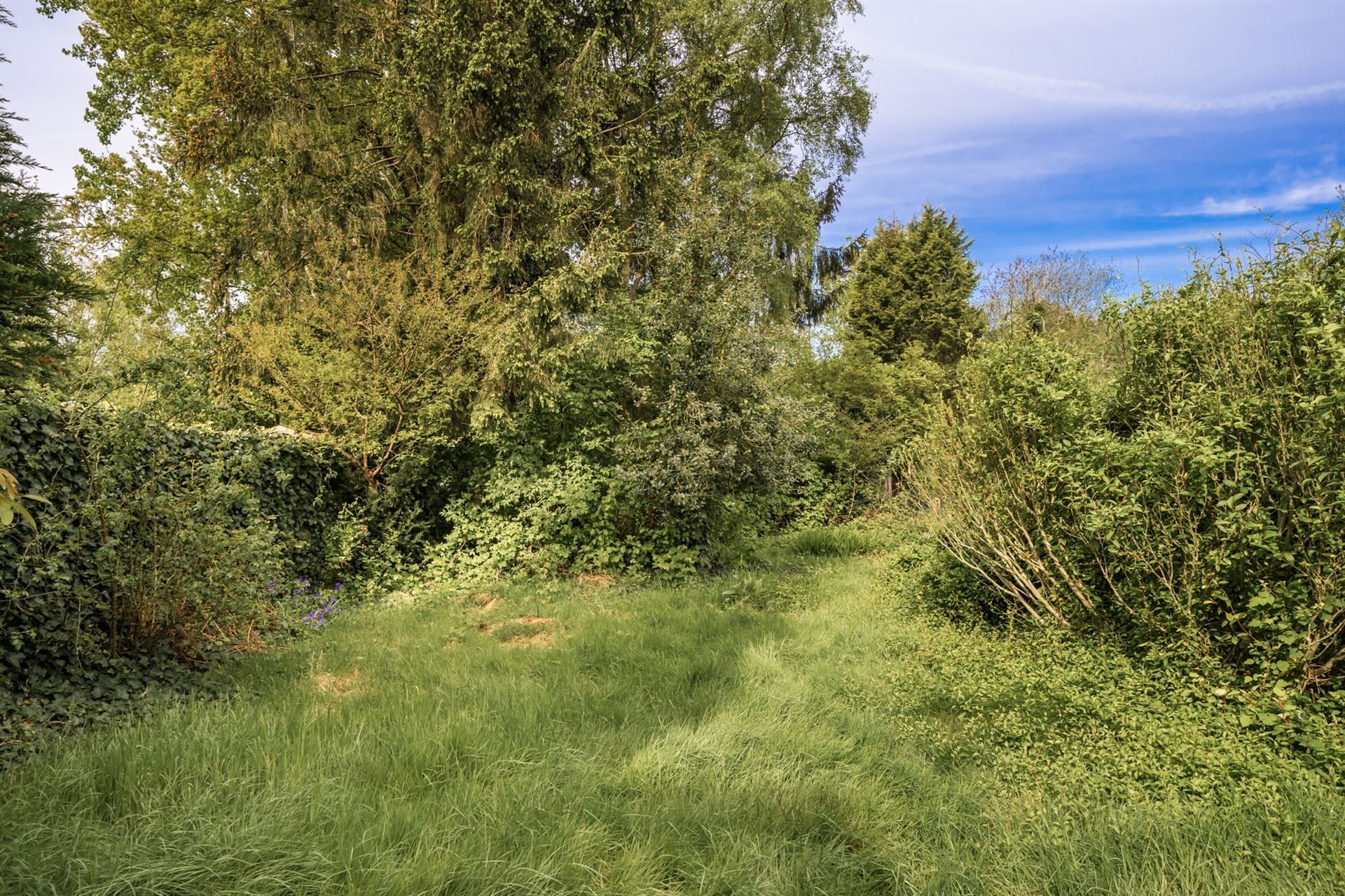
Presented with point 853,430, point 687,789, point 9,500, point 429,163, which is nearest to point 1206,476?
point 687,789

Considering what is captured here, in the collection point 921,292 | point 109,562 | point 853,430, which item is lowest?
point 109,562

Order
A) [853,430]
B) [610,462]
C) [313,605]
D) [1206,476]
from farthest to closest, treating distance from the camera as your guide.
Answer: [853,430] < [610,462] < [313,605] < [1206,476]

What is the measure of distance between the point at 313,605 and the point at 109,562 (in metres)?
3.10

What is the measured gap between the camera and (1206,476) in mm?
3451

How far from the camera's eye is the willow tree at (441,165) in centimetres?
925

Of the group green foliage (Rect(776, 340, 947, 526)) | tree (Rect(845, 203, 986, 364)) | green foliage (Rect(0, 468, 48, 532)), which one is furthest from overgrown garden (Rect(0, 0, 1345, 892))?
tree (Rect(845, 203, 986, 364))

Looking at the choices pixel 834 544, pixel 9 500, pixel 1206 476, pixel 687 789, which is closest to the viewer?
pixel 9 500

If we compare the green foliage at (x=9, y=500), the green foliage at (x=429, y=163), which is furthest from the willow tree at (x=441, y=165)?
the green foliage at (x=9, y=500)

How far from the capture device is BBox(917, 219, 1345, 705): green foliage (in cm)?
313

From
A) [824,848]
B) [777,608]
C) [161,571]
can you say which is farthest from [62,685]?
[777,608]

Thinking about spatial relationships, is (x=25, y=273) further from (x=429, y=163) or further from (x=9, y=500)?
(x=9, y=500)

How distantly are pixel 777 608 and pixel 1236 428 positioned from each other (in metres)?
4.25

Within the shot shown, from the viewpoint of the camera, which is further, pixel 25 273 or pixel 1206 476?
pixel 25 273

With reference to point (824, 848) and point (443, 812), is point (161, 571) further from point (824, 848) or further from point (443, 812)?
point (824, 848)
